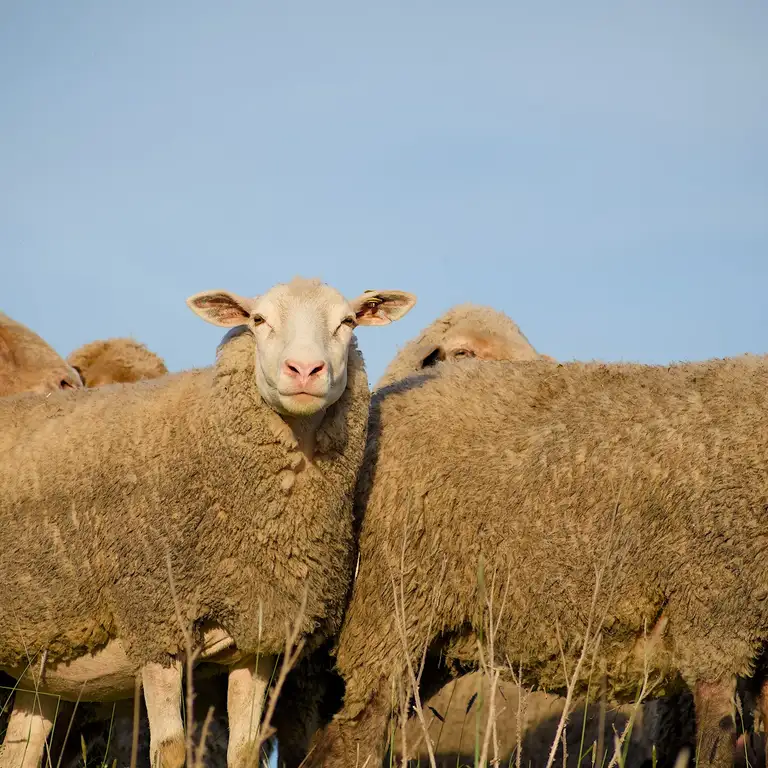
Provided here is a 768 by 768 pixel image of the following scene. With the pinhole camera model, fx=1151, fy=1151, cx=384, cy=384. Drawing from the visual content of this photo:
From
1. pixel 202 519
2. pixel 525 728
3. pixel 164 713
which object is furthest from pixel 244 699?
pixel 525 728

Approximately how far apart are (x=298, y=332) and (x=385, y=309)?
79 cm

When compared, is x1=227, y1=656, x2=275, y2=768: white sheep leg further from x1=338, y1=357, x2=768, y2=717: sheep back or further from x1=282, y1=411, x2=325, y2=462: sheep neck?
x1=282, y1=411, x2=325, y2=462: sheep neck

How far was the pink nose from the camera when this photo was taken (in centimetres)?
443

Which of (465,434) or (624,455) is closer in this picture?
(624,455)

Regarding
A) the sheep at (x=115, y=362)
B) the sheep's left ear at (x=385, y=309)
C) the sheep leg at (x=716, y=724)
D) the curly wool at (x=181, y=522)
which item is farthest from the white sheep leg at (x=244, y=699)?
the sheep at (x=115, y=362)

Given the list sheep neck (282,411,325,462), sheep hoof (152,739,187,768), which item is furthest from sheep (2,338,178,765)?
sheep hoof (152,739,187,768)

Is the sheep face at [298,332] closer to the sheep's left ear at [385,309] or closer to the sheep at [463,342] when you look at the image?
the sheep's left ear at [385,309]

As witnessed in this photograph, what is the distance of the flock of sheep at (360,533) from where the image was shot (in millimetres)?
4609

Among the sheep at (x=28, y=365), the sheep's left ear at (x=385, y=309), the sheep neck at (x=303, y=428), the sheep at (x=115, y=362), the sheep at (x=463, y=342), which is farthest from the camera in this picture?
the sheep at (x=115, y=362)

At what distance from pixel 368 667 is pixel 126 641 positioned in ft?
3.48

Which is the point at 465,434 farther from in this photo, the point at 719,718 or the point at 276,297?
the point at 719,718

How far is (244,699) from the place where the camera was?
15.5 feet

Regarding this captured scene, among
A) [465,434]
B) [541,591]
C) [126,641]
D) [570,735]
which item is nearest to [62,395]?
[126,641]

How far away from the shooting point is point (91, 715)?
5816mm
